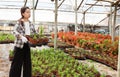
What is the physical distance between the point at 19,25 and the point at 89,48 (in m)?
7.39

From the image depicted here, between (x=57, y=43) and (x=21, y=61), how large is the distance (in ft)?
27.3

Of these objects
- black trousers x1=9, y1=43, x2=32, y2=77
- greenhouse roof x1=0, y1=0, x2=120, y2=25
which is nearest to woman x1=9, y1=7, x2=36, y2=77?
black trousers x1=9, y1=43, x2=32, y2=77

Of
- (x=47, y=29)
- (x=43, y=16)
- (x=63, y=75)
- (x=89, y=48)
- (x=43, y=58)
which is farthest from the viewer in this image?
(x=47, y=29)

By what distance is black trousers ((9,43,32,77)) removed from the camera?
15.4ft

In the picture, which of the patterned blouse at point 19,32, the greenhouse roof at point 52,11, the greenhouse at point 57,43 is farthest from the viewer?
the greenhouse roof at point 52,11

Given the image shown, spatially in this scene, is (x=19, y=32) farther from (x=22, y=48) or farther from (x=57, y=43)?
(x=57, y=43)

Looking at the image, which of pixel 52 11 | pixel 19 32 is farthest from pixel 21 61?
pixel 52 11

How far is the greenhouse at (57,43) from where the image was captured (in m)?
4.79

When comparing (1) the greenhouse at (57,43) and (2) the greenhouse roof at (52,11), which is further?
(2) the greenhouse roof at (52,11)

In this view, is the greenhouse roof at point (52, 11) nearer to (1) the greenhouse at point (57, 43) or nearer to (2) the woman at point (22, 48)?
(1) the greenhouse at point (57, 43)

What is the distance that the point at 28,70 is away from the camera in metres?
4.80

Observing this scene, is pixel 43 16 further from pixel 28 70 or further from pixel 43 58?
pixel 28 70

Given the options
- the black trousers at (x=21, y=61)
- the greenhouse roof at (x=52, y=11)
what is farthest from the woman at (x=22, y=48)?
the greenhouse roof at (x=52, y=11)

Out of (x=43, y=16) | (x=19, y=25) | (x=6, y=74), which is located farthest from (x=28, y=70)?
(x=43, y=16)
